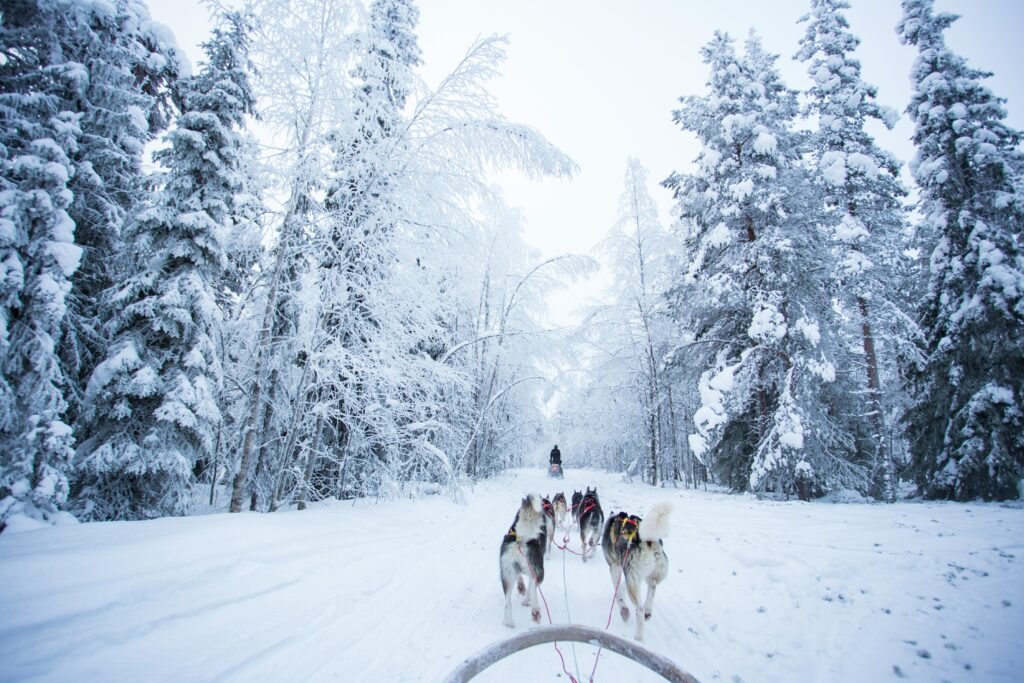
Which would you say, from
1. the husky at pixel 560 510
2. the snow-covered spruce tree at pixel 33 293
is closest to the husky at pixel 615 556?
the husky at pixel 560 510

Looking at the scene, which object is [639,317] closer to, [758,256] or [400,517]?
[758,256]

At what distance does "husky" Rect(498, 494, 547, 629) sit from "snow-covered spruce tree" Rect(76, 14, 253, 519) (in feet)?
23.8

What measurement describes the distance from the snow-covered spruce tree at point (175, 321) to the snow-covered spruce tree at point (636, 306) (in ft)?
52.5

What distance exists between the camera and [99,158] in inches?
357

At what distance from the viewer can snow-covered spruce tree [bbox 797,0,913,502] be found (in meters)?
12.1

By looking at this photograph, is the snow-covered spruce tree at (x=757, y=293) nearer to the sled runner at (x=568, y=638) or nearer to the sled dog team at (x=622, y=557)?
the sled dog team at (x=622, y=557)

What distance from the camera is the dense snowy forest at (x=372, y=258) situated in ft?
24.1

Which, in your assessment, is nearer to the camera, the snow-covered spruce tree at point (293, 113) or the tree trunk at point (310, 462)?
the snow-covered spruce tree at point (293, 113)

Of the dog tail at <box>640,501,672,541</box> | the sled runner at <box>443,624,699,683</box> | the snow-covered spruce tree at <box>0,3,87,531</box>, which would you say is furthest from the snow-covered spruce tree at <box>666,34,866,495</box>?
the snow-covered spruce tree at <box>0,3,87,531</box>

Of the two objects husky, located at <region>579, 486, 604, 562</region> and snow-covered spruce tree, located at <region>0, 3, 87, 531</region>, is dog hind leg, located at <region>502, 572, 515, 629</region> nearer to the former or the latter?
husky, located at <region>579, 486, 604, 562</region>

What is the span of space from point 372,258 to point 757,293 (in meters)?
10.8

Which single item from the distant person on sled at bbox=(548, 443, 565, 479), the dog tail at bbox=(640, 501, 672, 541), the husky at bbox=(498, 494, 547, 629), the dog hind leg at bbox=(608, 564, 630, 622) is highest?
the dog tail at bbox=(640, 501, 672, 541)

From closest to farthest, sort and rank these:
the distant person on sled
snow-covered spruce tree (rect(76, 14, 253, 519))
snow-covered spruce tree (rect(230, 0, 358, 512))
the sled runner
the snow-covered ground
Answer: the sled runner → the snow-covered ground → snow-covered spruce tree (rect(230, 0, 358, 512)) → snow-covered spruce tree (rect(76, 14, 253, 519)) → the distant person on sled

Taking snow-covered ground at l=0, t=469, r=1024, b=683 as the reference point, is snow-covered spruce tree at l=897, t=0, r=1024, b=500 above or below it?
above
